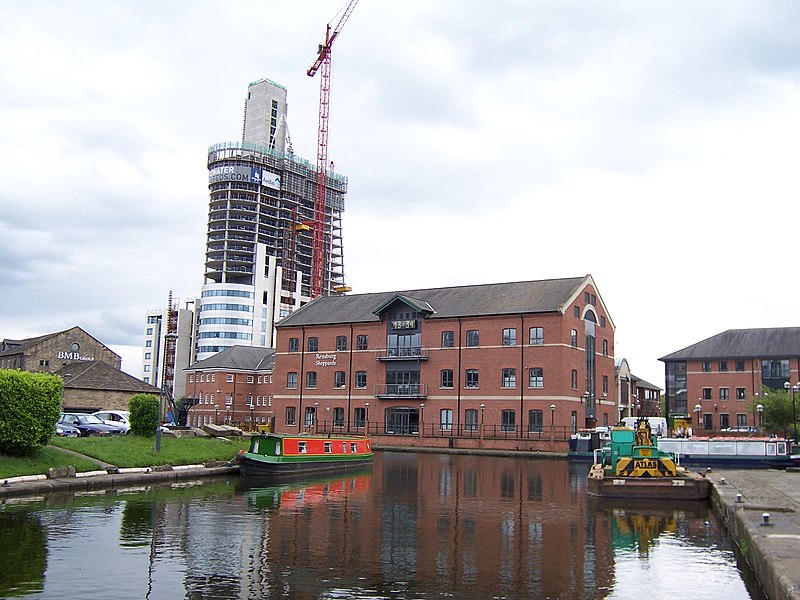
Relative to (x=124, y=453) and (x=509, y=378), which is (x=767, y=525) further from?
(x=509, y=378)

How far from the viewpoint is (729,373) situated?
76688mm

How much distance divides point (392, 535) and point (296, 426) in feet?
173

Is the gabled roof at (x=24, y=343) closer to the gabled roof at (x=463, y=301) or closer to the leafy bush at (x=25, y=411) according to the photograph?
the gabled roof at (x=463, y=301)

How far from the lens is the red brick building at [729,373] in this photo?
73.8 meters

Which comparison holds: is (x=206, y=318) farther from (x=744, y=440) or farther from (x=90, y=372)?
(x=744, y=440)

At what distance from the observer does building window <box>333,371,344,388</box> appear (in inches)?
2702

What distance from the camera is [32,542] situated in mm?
16547

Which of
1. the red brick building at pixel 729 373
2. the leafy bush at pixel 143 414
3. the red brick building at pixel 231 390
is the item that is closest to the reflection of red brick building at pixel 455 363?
the red brick building at pixel 231 390

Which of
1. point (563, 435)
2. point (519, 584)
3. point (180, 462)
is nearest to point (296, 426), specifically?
point (563, 435)

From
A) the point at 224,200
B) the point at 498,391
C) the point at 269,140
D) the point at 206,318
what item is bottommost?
the point at 498,391

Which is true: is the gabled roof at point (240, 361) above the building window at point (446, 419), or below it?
above

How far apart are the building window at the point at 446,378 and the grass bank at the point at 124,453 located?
25604 millimetres

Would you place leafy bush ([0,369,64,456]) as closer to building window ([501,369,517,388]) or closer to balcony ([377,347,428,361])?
building window ([501,369,517,388])

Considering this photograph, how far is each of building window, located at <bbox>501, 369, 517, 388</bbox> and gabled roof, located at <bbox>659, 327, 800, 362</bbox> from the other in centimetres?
2799
